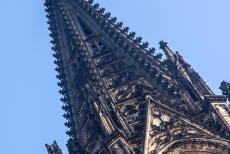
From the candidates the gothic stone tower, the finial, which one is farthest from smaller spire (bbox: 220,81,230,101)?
the finial

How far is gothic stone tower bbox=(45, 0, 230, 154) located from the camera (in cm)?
3478

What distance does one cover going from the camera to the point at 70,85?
51.1m

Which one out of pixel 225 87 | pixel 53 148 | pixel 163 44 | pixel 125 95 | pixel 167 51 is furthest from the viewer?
pixel 163 44

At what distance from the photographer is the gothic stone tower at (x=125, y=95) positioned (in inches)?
1369

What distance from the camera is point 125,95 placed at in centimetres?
4319

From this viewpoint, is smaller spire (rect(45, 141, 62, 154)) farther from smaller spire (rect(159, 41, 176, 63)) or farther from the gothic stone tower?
smaller spire (rect(159, 41, 176, 63))

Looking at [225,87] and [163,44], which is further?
[163,44]

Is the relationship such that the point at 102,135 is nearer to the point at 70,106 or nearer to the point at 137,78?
the point at 137,78

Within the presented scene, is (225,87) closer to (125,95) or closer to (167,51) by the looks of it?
(167,51)

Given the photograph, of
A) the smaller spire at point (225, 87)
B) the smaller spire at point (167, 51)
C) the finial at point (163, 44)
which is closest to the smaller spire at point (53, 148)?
the smaller spire at point (167, 51)

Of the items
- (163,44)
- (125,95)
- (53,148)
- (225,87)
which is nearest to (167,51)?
(163,44)

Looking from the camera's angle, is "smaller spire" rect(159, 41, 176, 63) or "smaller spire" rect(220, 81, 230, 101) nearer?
"smaller spire" rect(220, 81, 230, 101)

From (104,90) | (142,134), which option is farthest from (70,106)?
(142,134)

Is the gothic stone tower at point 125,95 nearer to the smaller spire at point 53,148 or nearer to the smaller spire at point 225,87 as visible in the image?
the smaller spire at point 53,148
